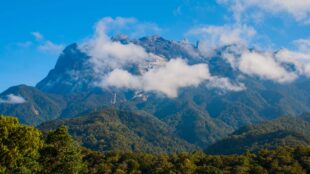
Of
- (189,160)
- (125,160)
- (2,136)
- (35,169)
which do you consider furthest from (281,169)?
(2,136)

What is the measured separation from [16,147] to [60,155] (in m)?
16.9

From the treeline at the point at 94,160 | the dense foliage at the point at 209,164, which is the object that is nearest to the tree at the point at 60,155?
the treeline at the point at 94,160

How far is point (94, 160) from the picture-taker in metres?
128

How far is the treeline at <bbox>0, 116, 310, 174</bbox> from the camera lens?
76250 mm

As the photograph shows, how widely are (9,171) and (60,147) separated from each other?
17547mm

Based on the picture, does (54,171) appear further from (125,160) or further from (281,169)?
(281,169)

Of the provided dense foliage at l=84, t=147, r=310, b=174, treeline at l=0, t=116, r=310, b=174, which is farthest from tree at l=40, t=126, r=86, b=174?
dense foliage at l=84, t=147, r=310, b=174

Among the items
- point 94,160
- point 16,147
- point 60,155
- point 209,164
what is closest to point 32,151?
point 16,147

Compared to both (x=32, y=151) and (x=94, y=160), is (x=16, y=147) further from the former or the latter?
(x=94, y=160)

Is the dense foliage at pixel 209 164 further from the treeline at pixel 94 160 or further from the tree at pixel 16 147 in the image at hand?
the tree at pixel 16 147

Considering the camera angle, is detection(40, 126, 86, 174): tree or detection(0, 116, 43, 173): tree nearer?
detection(0, 116, 43, 173): tree

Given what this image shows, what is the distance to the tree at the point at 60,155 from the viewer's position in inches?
3477

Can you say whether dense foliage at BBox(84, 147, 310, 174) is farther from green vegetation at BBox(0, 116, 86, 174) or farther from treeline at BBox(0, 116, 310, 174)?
green vegetation at BBox(0, 116, 86, 174)

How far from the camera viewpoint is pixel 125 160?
127125mm
